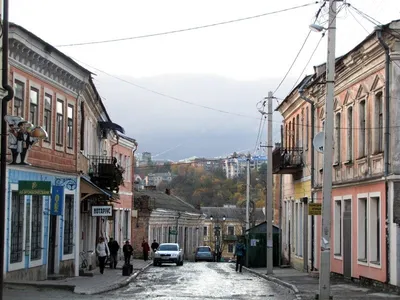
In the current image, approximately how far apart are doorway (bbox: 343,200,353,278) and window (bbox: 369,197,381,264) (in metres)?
3.20

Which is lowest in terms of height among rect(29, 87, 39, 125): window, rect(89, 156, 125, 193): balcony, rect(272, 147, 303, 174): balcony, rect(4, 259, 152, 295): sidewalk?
rect(4, 259, 152, 295): sidewalk

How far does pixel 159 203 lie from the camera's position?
67.4m

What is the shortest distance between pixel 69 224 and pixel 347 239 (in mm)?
10584

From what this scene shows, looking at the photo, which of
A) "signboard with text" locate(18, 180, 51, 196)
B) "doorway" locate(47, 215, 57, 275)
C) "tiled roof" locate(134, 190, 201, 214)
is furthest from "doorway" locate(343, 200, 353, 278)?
"tiled roof" locate(134, 190, 201, 214)

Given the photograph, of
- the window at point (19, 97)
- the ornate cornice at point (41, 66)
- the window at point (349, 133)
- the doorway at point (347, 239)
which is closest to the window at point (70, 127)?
the ornate cornice at point (41, 66)

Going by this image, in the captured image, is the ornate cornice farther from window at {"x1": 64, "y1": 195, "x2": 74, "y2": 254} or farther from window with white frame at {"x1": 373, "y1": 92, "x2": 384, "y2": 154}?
window with white frame at {"x1": 373, "y1": 92, "x2": 384, "y2": 154}

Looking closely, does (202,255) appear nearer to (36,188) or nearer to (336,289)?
(336,289)

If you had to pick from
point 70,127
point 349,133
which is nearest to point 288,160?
point 349,133

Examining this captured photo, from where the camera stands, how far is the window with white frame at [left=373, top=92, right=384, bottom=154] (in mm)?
24281

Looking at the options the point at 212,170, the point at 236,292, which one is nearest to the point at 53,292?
the point at 236,292

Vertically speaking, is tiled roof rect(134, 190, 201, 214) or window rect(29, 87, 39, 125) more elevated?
window rect(29, 87, 39, 125)

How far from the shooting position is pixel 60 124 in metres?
28.7

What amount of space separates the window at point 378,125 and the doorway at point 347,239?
15.7 feet

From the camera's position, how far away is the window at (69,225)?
1166 inches
